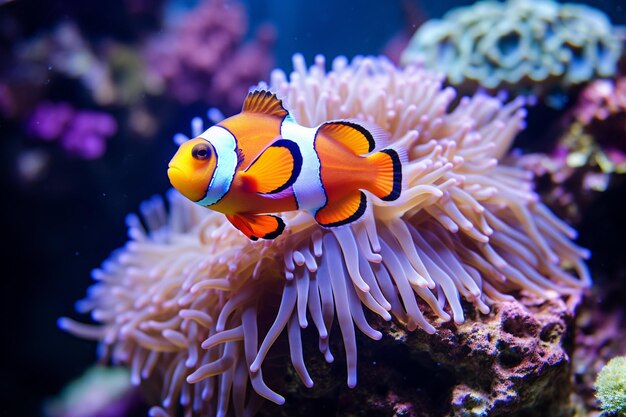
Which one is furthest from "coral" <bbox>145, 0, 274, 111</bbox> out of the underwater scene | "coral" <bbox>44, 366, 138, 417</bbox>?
"coral" <bbox>44, 366, 138, 417</bbox>

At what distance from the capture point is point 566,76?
10.7 ft

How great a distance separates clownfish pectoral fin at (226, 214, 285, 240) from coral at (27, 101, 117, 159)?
277cm

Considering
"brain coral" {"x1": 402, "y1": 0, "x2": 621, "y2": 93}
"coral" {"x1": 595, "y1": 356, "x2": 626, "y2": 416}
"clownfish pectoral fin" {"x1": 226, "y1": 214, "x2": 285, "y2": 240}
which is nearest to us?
"clownfish pectoral fin" {"x1": 226, "y1": 214, "x2": 285, "y2": 240}

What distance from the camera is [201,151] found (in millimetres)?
1553

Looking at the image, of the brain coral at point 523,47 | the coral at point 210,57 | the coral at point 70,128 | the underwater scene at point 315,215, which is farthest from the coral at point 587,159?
the coral at point 70,128

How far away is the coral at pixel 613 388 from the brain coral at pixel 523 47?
6.36 feet

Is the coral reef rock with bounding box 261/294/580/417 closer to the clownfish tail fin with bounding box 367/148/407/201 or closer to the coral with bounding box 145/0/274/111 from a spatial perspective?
the clownfish tail fin with bounding box 367/148/407/201

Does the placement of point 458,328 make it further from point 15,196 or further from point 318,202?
point 15,196

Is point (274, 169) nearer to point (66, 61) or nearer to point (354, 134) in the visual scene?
point (354, 134)

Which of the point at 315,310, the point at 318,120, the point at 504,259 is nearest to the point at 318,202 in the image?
the point at 315,310

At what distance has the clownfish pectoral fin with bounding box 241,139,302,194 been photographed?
5.27 feet

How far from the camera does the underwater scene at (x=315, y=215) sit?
Result: 1893 millimetres

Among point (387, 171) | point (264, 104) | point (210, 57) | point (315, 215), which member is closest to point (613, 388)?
point (387, 171)

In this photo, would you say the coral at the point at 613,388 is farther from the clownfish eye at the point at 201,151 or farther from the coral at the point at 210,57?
the coral at the point at 210,57
